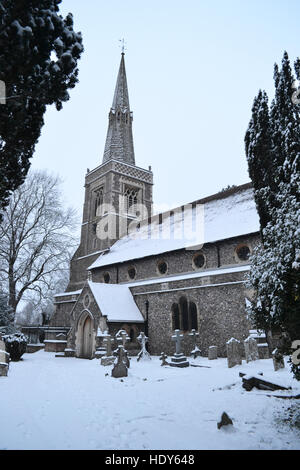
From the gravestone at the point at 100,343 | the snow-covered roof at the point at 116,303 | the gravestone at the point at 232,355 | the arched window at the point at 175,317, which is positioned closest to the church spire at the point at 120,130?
the snow-covered roof at the point at 116,303

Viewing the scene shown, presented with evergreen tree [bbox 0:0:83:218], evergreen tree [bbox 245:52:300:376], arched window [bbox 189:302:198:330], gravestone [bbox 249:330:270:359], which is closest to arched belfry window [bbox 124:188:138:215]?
arched window [bbox 189:302:198:330]

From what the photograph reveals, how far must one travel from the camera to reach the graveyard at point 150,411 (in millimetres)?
4258

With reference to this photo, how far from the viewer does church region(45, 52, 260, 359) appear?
1580 cm

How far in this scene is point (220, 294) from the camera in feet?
52.1

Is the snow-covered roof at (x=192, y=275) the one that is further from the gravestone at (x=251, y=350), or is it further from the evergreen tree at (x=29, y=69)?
the evergreen tree at (x=29, y=69)

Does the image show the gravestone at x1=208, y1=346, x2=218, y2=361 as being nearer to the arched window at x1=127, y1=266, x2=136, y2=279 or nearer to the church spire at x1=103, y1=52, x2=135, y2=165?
the arched window at x1=127, y1=266, x2=136, y2=279

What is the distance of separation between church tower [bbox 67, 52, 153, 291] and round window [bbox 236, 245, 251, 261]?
13355mm

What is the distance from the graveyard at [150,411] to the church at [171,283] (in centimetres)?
512

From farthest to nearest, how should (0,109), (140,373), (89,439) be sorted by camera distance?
(140,373), (0,109), (89,439)

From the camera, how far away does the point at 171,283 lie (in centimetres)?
1828

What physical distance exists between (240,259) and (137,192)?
17216 millimetres

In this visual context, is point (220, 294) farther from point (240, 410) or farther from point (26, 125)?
point (26, 125)
